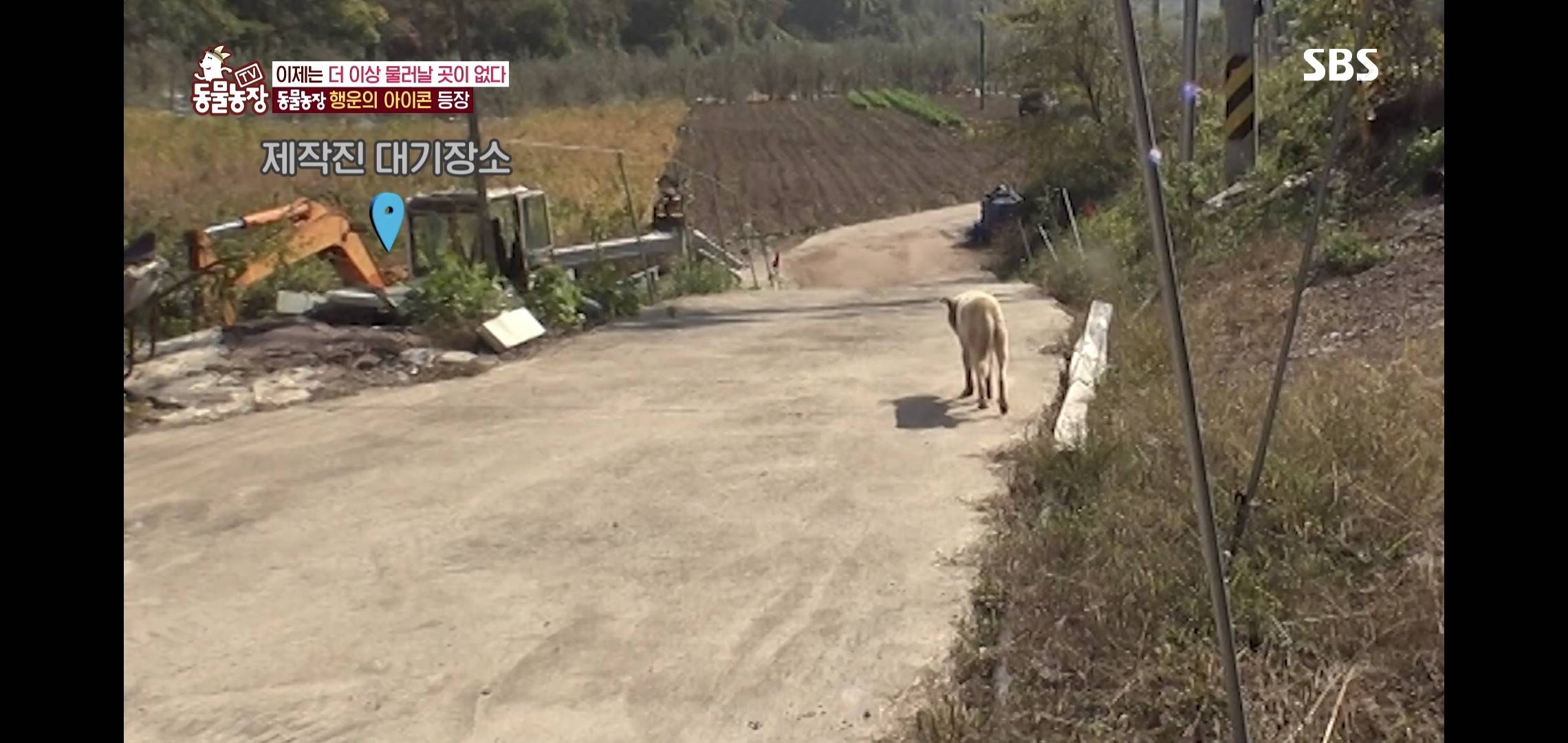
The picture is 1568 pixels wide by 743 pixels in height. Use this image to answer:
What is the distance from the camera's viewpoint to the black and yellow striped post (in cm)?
1125

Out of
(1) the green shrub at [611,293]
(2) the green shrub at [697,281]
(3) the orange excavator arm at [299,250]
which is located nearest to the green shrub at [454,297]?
(3) the orange excavator arm at [299,250]

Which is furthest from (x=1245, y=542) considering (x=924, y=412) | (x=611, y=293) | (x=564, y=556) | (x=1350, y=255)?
(x=611, y=293)

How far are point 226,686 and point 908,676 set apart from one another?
87.4 inches

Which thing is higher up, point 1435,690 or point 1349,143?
point 1349,143

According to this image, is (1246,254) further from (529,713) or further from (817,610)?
(529,713)

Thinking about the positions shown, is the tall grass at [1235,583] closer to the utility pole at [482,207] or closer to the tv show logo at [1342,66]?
the tv show logo at [1342,66]

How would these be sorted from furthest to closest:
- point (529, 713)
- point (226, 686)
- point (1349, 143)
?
point (1349, 143), point (226, 686), point (529, 713)

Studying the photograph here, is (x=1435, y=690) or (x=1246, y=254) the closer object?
(x=1435, y=690)

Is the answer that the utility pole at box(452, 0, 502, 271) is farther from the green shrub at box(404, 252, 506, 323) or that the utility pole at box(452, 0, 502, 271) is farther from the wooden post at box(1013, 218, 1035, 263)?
the wooden post at box(1013, 218, 1035, 263)

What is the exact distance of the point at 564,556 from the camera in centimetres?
521

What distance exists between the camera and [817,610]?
14.7 ft

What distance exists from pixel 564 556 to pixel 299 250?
309 inches

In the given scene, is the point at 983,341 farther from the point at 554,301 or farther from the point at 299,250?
the point at 299,250
